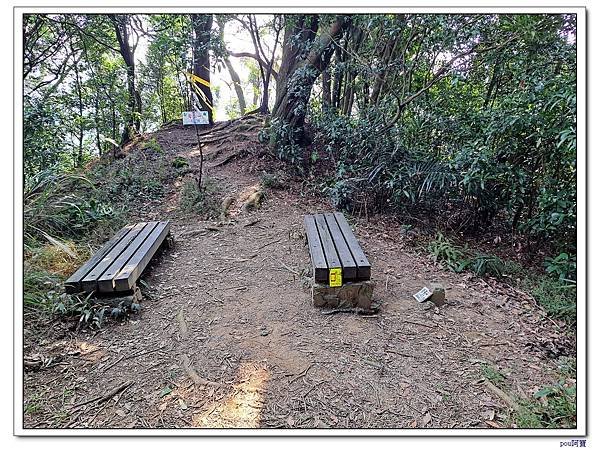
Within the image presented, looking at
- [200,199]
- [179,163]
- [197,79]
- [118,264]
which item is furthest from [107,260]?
[179,163]

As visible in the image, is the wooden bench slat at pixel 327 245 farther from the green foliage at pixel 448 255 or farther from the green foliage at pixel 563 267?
the green foliage at pixel 563 267

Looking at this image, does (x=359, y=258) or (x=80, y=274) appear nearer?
(x=80, y=274)

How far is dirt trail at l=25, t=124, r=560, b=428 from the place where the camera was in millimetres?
1734

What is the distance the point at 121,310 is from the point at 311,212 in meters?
3.04

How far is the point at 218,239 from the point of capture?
436 cm

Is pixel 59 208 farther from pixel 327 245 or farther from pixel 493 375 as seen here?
pixel 493 375

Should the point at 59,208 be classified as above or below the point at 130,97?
below

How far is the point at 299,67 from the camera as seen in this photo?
595cm

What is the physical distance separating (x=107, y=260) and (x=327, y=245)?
5.66 ft

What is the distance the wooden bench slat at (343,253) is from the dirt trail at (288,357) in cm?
29

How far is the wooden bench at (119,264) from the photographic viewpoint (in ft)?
8.23

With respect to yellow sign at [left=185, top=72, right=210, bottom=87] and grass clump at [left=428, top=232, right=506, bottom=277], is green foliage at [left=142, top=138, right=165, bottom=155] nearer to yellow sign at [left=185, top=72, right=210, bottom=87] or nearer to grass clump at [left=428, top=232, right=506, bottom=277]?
yellow sign at [left=185, top=72, right=210, bottom=87]

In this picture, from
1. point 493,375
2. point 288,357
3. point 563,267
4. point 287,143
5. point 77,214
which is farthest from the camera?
point 287,143
